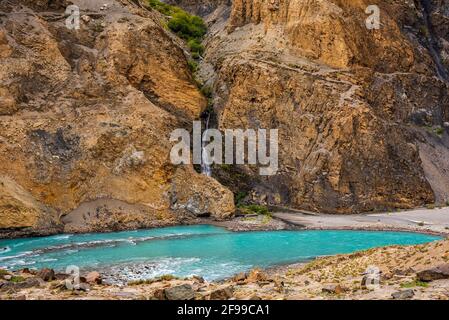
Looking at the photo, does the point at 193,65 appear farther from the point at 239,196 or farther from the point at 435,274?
the point at 435,274

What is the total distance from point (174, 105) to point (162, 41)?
6809mm

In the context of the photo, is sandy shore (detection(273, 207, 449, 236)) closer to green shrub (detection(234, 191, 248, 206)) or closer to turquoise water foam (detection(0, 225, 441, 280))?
turquoise water foam (detection(0, 225, 441, 280))

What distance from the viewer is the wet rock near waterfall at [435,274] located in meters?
13.3

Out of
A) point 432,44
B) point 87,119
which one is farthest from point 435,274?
point 432,44

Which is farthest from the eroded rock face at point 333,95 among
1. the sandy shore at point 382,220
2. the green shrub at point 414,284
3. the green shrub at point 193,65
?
the green shrub at point 414,284

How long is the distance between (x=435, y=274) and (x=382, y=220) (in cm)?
2994

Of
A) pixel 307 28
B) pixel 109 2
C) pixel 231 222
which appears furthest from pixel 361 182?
pixel 109 2

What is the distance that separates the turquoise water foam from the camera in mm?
24830

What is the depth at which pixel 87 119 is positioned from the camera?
44094 mm

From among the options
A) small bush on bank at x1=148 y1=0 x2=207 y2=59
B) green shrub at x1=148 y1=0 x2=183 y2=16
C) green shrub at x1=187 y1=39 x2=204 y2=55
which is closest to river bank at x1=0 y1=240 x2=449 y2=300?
green shrub at x1=187 y1=39 x2=204 y2=55

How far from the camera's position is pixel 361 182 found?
4819 centimetres

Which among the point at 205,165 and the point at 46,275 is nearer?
the point at 46,275

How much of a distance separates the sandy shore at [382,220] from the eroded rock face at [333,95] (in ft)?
7.77
